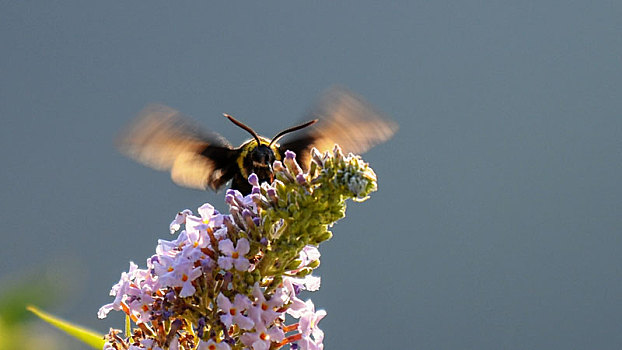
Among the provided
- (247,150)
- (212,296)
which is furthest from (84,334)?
(247,150)

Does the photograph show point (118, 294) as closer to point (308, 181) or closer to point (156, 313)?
point (156, 313)

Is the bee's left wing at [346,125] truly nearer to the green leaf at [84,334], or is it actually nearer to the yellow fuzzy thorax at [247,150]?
the yellow fuzzy thorax at [247,150]

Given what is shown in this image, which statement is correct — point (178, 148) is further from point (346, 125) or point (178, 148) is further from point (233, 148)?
point (346, 125)

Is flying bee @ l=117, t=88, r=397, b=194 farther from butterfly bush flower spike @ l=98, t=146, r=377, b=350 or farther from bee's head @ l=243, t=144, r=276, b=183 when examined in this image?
butterfly bush flower spike @ l=98, t=146, r=377, b=350

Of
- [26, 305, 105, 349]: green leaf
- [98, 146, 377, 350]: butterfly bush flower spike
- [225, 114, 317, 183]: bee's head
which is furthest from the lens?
[225, 114, 317, 183]: bee's head

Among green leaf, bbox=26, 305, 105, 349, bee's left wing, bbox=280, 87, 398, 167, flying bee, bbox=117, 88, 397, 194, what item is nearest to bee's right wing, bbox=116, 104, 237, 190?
flying bee, bbox=117, 88, 397, 194

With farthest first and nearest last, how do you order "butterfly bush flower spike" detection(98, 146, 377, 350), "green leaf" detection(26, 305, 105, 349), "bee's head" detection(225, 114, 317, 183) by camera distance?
"bee's head" detection(225, 114, 317, 183) < "green leaf" detection(26, 305, 105, 349) < "butterfly bush flower spike" detection(98, 146, 377, 350)
